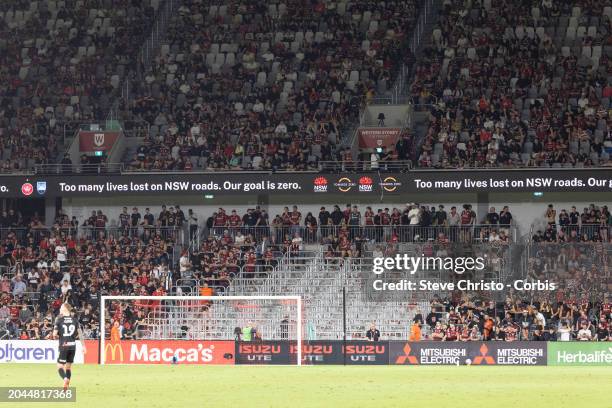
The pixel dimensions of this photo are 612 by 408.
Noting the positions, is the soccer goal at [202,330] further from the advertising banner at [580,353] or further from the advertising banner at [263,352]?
the advertising banner at [580,353]

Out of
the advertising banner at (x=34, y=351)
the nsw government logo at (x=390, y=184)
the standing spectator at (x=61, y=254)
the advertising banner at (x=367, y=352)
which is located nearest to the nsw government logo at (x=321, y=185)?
the nsw government logo at (x=390, y=184)

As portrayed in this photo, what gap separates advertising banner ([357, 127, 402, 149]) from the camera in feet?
154

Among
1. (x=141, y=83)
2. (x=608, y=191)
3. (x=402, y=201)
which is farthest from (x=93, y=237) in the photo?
(x=608, y=191)

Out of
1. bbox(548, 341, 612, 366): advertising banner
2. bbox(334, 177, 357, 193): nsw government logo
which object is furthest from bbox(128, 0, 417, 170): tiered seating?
bbox(548, 341, 612, 366): advertising banner

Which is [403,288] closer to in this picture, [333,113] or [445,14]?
[333,113]

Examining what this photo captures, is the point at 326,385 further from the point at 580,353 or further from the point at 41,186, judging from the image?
the point at 41,186

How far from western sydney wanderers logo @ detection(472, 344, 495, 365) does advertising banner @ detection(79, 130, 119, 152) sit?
19.3m

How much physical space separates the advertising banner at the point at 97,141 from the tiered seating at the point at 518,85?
1228 cm

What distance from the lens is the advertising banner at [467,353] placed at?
117ft

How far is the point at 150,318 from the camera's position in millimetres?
38188

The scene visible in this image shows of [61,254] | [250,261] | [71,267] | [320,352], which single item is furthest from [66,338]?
[61,254]

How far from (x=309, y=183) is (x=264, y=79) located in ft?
22.8

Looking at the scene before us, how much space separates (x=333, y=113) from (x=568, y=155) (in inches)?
374

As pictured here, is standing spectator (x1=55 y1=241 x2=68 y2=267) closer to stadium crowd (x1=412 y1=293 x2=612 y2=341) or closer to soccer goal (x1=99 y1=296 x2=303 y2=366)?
soccer goal (x1=99 y1=296 x2=303 y2=366)
